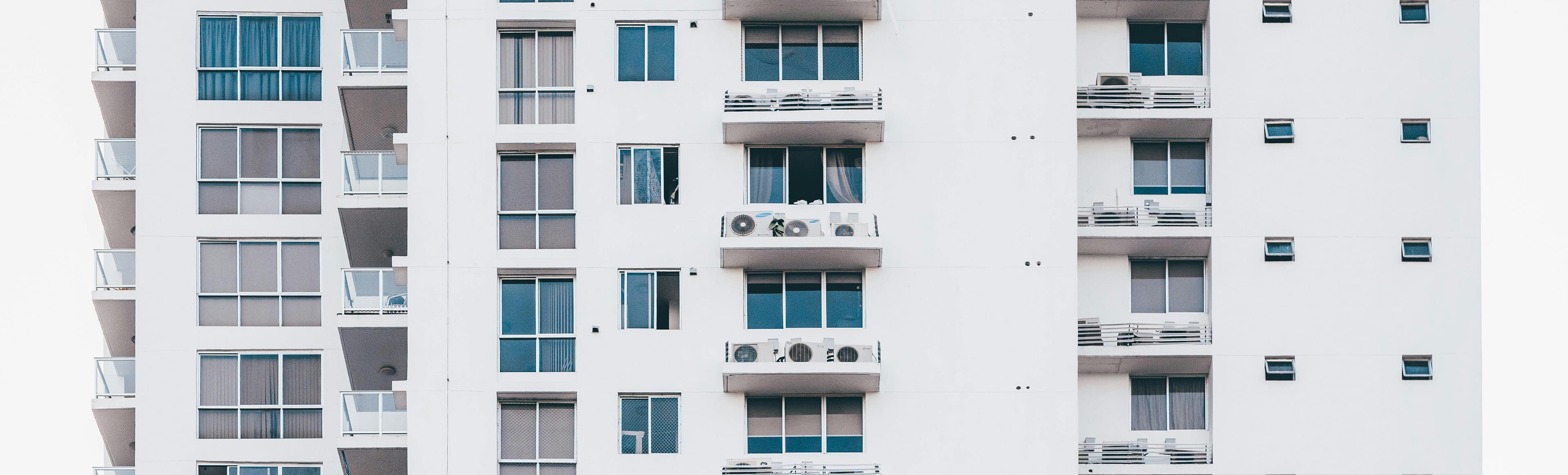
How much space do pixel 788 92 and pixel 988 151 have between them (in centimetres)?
392

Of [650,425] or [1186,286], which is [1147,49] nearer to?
[1186,286]

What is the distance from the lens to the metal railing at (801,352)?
34.3 meters

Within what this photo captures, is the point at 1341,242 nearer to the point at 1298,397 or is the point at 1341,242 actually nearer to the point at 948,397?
the point at 1298,397

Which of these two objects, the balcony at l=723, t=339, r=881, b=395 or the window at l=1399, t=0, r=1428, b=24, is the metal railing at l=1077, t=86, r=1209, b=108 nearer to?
the window at l=1399, t=0, r=1428, b=24

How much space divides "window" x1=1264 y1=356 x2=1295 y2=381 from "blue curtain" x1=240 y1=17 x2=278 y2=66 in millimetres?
20792

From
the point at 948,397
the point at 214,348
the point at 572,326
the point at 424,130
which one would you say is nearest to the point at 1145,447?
the point at 948,397

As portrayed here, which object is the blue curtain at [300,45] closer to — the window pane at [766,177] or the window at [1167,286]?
the window pane at [766,177]

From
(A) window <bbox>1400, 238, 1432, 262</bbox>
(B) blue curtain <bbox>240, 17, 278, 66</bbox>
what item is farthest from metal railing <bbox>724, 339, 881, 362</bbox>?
(B) blue curtain <bbox>240, 17, 278, 66</bbox>

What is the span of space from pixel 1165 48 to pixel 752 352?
1056cm

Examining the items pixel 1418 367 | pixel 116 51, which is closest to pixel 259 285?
pixel 116 51

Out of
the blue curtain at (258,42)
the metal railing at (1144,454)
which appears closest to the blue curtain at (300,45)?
the blue curtain at (258,42)

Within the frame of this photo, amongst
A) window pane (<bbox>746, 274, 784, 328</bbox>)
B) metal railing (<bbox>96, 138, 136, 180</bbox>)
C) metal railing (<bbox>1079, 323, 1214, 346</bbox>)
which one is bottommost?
metal railing (<bbox>1079, 323, 1214, 346</bbox>)

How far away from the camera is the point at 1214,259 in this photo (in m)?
36.3

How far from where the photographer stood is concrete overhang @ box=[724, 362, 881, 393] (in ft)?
111
